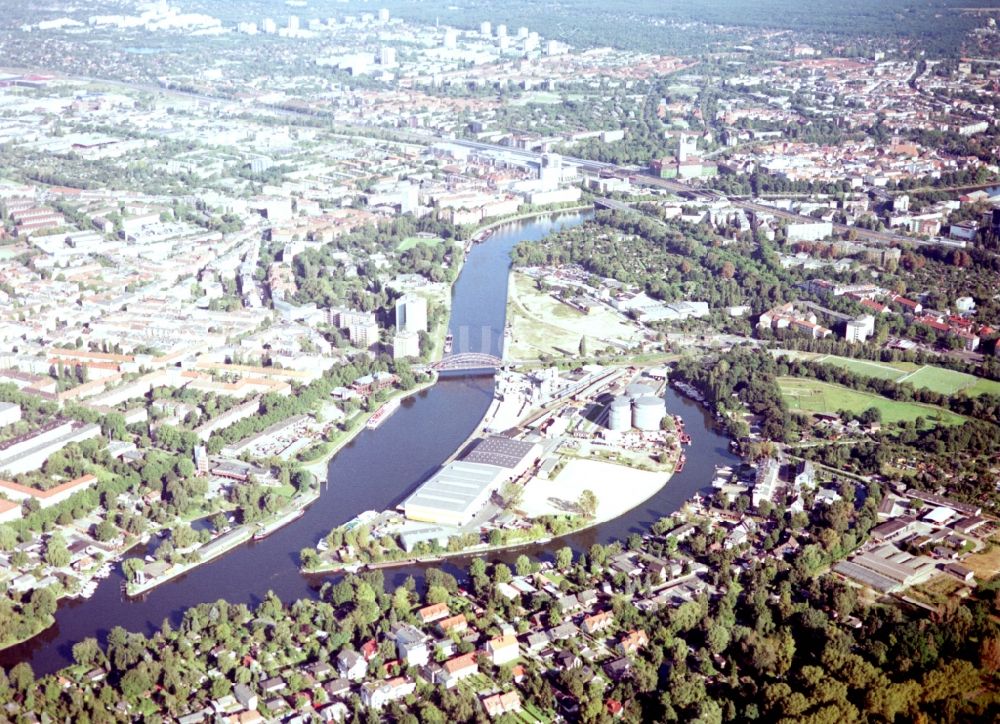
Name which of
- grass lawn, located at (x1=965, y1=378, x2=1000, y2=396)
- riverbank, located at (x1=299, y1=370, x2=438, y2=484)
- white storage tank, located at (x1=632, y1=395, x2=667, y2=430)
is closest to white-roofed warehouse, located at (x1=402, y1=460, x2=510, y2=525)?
riverbank, located at (x1=299, y1=370, x2=438, y2=484)

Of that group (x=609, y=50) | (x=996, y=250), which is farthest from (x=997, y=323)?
(x=609, y=50)

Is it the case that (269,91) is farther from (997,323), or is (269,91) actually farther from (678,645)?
(678,645)

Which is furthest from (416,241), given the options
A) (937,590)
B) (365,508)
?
(937,590)

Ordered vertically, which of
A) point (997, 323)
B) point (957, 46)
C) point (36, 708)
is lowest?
point (36, 708)

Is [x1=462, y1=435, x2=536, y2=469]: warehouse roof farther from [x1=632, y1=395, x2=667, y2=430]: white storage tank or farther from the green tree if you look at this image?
[x1=632, y1=395, x2=667, y2=430]: white storage tank

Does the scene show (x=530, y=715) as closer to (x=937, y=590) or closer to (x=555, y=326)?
(x=937, y=590)

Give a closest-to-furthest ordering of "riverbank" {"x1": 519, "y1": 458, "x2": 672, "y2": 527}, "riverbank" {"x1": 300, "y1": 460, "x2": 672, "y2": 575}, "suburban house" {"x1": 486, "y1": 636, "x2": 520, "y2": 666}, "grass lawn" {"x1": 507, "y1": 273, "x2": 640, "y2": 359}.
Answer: "suburban house" {"x1": 486, "y1": 636, "x2": 520, "y2": 666}, "riverbank" {"x1": 300, "y1": 460, "x2": 672, "y2": 575}, "riverbank" {"x1": 519, "y1": 458, "x2": 672, "y2": 527}, "grass lawn" {"x1": 507, "y1": 273, "x2": 640, "y2": 359}
